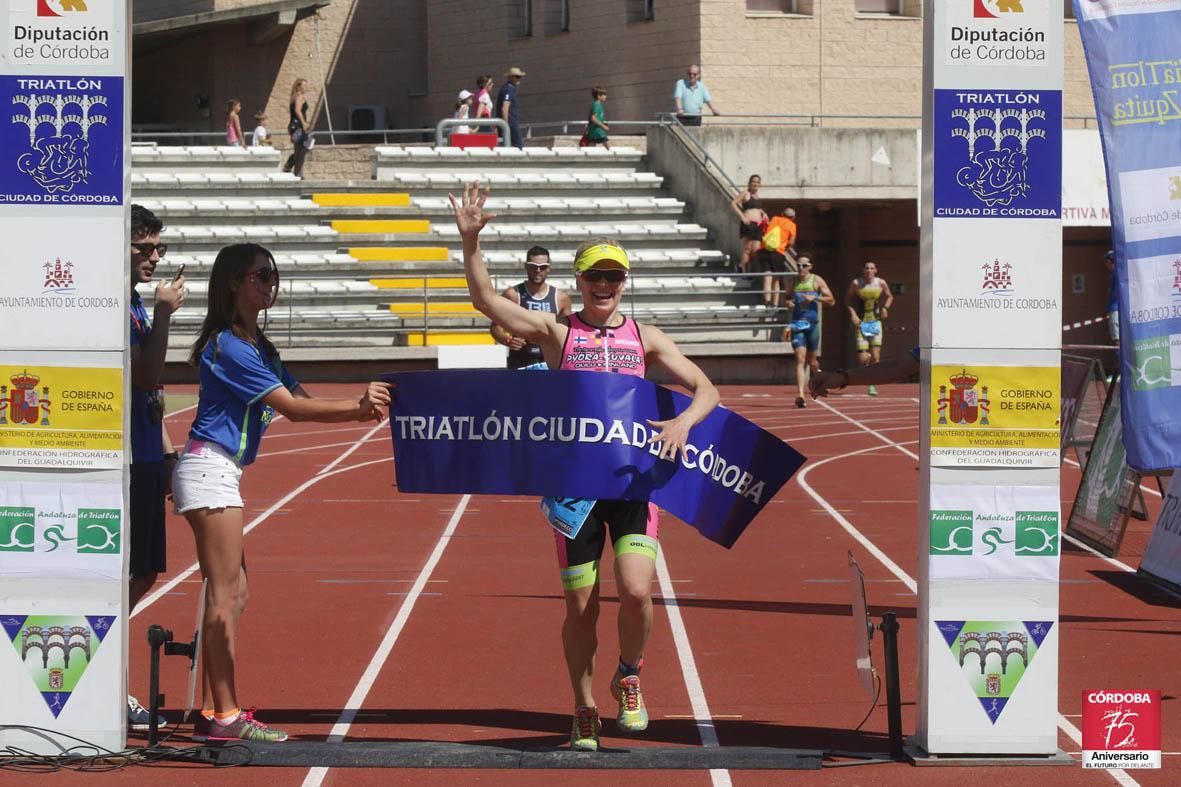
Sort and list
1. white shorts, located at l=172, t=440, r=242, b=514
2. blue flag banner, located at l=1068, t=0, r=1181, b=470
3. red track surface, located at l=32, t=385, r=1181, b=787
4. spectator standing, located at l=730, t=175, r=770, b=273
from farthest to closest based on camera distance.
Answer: spectator standing, located at l=730, t=175, r=770, b=273, blue flag banner, located at l=1068, t=0, r=1181, b=470, red track surface, located at l=32, t=385, r=1181, b=787, white shorts, located at l=172, t=440, r=242, b=514

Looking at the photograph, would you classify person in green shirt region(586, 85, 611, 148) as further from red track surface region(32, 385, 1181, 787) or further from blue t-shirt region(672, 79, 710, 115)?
red track surface region(32, 385, 1181, 787)

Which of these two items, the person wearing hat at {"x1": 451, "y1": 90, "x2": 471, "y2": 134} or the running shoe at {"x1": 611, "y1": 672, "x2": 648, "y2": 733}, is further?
the person wearing hat at {"x1": 451, "y1": 90, "x2": 471, "y2": 134}

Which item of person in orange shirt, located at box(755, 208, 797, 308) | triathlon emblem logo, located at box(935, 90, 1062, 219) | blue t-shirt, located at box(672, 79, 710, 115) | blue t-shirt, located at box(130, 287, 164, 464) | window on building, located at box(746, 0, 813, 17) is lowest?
blue t-shirt, located at box(130, 287, 164, 464)

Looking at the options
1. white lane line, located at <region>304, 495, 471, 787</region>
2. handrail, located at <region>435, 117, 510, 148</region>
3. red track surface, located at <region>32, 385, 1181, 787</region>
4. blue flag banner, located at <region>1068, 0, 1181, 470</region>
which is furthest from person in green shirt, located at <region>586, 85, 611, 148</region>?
blue flag banner, located at <region>1068, 0, 1181, 470</region>

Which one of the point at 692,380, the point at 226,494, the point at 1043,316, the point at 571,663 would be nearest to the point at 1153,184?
the point at 1043,316

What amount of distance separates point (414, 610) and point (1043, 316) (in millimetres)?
4497

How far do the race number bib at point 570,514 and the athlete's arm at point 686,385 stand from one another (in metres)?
0.35

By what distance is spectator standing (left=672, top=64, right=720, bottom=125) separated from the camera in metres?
32.9

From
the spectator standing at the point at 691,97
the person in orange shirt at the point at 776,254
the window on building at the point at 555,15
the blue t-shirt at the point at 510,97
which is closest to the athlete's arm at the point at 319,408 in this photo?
the person in orange shirt at the point at 776,254

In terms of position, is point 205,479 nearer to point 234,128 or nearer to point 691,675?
point 691,675

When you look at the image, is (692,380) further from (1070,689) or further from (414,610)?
(414,610)

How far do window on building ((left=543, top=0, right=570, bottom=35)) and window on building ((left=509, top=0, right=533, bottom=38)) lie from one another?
43 cm

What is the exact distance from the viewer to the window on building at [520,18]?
37.9 metres

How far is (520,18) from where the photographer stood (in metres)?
38.3
